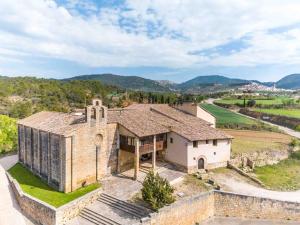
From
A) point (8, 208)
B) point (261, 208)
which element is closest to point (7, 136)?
point (8, 208)

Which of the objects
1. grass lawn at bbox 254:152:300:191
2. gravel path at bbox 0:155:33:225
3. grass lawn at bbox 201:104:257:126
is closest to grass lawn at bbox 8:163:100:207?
gravel path at bbox 0:155:33:225

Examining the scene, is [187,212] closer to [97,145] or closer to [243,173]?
[97,145]

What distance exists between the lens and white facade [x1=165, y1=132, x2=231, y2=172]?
33188mm

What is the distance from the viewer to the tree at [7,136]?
46.1 metres

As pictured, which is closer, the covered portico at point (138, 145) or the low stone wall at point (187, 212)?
the low stone wall at point (187, 212)

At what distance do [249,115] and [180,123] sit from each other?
195 ft

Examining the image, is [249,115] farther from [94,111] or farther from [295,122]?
[94,111]

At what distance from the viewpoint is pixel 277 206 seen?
27.6m

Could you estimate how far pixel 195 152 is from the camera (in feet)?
110

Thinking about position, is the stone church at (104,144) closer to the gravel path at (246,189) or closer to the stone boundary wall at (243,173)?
the stone boundary wall at (243,173)

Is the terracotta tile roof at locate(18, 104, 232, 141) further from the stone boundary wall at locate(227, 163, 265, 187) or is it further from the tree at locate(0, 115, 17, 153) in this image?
the tree at locate(0, 115, 17, 153)

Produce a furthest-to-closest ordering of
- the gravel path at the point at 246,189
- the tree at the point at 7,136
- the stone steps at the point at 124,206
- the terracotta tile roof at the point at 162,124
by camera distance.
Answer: the tree at the point at 7,136, the terracotta tile roof at the point at 162,124, the gravel path at the point at 246,189, the stone steps at the point at 124,206

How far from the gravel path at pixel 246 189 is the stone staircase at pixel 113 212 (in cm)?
1075

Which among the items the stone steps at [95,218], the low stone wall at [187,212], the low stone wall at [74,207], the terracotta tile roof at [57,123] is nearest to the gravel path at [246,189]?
the low stone wall at [187,212]
